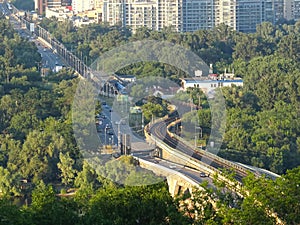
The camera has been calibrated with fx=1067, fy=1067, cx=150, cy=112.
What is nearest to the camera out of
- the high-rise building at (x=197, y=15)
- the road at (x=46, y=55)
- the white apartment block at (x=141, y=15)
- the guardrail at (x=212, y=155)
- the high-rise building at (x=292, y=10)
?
the guardrail at (x=212, y=155)

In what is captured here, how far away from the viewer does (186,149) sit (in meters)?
17.1

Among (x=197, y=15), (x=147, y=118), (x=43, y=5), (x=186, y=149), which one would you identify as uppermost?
(x=43, y=5)

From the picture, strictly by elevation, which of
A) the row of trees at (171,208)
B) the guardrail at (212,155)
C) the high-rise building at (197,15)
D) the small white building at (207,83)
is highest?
the high-rise building at (197,15)

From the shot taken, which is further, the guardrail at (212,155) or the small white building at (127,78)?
the small white building at (127,78)

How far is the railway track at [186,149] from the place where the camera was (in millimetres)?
15087

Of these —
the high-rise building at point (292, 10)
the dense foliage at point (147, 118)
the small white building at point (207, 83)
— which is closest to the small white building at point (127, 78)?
the dense foliage at point (147, 118)

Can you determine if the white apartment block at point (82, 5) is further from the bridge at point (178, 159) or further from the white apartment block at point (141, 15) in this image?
the bridge at point (178, 159)

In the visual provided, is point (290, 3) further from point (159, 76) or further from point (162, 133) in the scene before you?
point (162, 133)

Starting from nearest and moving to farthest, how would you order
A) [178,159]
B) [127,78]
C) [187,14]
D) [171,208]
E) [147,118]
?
[171,208]
[178,159]
[147,118]
[127,78]
[187,14]

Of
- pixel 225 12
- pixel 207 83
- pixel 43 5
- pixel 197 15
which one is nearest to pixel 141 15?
pixel 197 15

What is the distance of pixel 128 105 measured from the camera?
20.4m

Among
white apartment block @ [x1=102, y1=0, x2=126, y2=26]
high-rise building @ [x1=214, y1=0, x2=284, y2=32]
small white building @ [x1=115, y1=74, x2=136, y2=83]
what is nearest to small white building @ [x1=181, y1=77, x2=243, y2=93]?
small white building @ [x1=115, y1=74, x2=136, y2=83]

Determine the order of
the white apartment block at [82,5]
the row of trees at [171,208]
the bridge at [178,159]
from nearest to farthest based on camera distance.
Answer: the row of trees at [171,208], the bridge at [178,159], the white apartment block at [82,5]

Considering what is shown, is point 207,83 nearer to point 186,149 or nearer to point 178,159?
point 186,149
